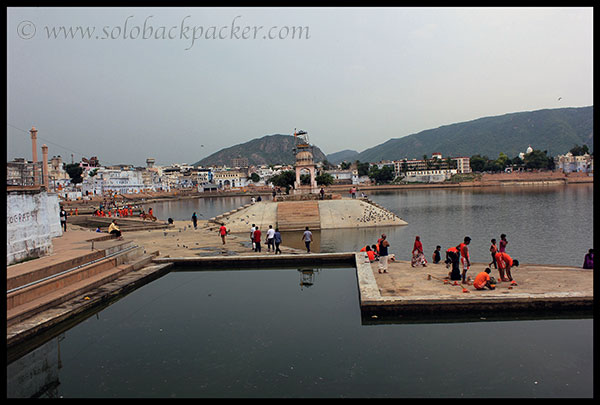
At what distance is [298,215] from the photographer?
38688 millimetres

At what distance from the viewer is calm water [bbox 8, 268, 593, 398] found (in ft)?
27.5

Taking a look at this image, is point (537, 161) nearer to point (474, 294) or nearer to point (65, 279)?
point (474, 294)

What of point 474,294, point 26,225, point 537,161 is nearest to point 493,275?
point 474,294

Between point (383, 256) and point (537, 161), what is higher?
point (537, 161)

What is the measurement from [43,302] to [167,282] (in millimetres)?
5552

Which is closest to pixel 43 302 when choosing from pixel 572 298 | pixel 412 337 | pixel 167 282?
pixel 167 282

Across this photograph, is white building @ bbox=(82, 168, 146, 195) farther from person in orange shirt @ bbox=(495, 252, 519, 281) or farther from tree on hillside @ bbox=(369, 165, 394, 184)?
person in orange shirt @ bbox=(495, 252, 519, 281)

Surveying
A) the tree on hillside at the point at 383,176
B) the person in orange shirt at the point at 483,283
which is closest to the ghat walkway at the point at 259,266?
the person in orange shirt at the point at 483,283

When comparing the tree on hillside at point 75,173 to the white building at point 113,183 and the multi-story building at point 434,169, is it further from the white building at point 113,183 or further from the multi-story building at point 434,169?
the multi-story building at point 434,169

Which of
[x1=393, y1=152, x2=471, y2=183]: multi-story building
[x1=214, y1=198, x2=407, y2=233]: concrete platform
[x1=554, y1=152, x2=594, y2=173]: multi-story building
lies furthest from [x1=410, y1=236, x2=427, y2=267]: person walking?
[x1=554, y1=152, x2=594, y2=173]: multi-story building

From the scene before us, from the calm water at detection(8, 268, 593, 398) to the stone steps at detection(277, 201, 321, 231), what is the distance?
23.8 metres

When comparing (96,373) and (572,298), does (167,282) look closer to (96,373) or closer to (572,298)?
(96,373)

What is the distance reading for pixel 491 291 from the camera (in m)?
12.3

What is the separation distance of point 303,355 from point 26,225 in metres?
11.1
